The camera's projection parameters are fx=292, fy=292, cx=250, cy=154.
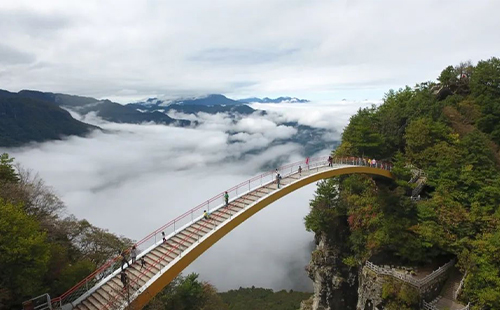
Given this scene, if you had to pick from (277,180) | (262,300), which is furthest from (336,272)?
(262,300)

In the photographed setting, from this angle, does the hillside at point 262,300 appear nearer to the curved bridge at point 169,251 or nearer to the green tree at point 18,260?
the curved bridge at point 169,251

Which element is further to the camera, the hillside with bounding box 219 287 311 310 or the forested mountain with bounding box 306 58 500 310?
the hillside with bounding box 219 287 311 310

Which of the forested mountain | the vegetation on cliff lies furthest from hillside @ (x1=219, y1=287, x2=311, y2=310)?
the vegetation on cliff

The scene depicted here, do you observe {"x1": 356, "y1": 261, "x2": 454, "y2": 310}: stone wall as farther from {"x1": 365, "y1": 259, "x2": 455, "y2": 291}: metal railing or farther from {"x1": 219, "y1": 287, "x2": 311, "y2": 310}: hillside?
{"x1": 219, "y1": 287, "x2": 311, "y2": 310}: hillside

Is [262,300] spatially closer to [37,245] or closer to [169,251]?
[169,251]

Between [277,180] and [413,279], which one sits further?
[277,180]

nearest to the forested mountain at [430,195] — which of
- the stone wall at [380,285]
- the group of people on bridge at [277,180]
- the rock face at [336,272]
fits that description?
the rock face at [336,272]

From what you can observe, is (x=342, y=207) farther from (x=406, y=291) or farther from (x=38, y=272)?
(x=38, y=272)
